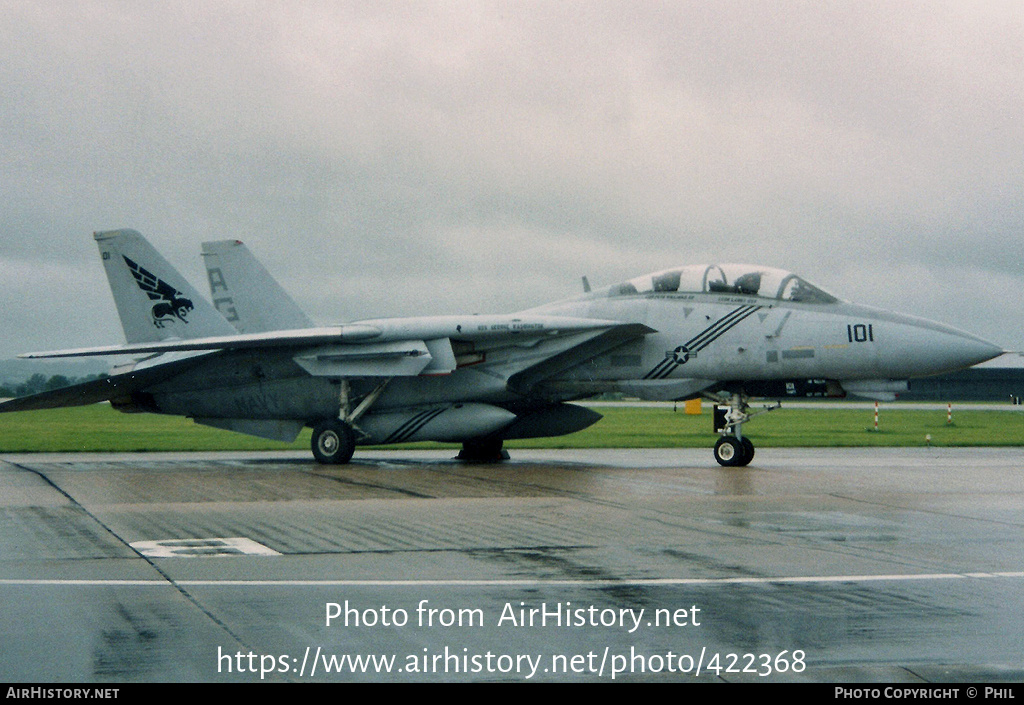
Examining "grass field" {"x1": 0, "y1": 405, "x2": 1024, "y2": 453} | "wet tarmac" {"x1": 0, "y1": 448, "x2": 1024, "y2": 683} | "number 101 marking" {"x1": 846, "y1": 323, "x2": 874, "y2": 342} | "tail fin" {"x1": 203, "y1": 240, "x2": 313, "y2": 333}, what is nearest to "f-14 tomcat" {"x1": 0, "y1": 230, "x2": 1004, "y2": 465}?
"number 101 marking" {"x1": 846, "y1": 323, "x2": 874, "y2": 342}

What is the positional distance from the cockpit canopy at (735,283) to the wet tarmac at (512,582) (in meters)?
3.96

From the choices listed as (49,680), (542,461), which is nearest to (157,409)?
(542,461)

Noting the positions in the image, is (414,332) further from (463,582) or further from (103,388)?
(463,582)

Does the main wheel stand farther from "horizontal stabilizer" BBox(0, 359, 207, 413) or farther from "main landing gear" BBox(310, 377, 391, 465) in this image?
"horizontal stabilizer" BBox(0, 359, 207, 413)

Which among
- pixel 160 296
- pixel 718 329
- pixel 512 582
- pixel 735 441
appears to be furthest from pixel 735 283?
pixel 512 582

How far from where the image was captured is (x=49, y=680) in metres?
4.63

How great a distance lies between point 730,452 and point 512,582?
34.8ft

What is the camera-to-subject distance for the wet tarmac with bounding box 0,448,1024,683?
5031 mm

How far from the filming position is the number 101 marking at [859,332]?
53.1ft

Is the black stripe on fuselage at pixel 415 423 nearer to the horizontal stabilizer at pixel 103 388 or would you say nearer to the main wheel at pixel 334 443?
the main wheel at pixel 334 443

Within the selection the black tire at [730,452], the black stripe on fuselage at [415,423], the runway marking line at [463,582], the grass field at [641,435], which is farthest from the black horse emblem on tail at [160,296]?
the runway marking line at [463,582]

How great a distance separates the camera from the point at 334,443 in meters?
18.1
